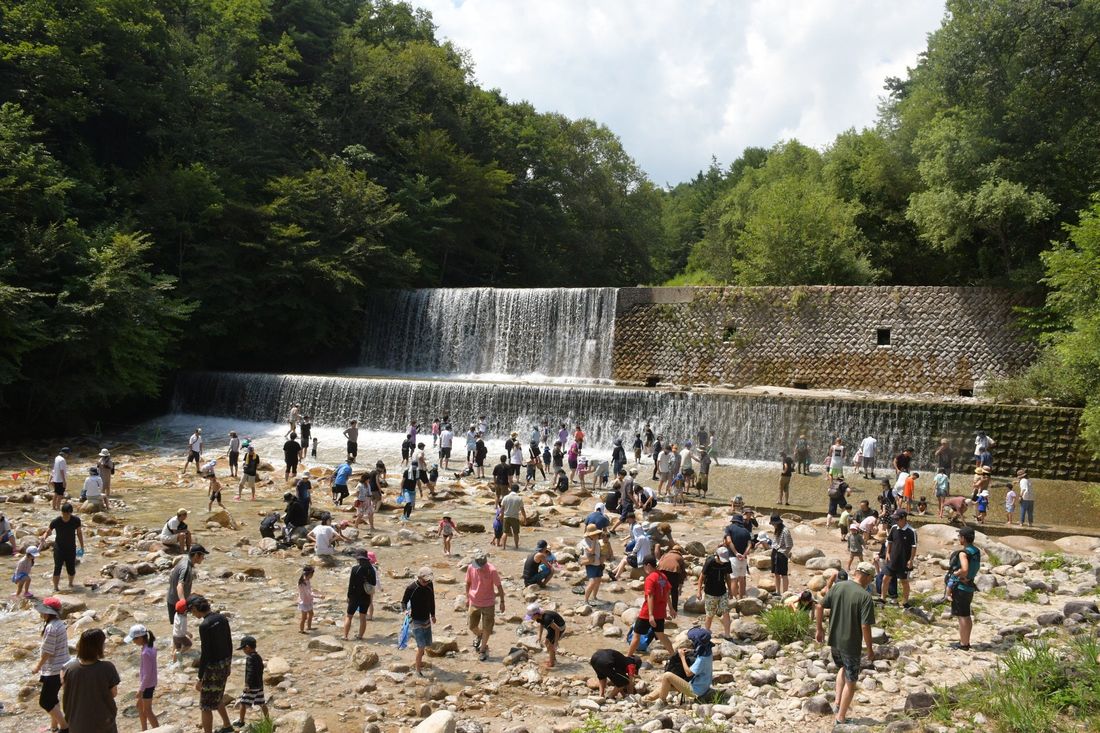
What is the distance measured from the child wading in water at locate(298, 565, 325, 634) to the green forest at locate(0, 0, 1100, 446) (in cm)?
1660

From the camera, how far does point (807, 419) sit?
20.5m

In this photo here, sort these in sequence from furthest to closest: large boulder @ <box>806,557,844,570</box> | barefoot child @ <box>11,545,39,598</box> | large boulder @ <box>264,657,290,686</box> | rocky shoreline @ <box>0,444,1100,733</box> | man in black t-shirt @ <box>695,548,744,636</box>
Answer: large boulder @ <box>806,557,844,570</box>
barefoot child @ <box>11,545,39,598</box>
man in black t-shirt @ <box>695,548,744,636</box>
large boulder @ <box>264,657,290,686</box>
rocky shoreline @ <box>0,444,1100,733</box>

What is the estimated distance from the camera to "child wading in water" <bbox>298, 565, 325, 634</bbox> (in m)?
9.37

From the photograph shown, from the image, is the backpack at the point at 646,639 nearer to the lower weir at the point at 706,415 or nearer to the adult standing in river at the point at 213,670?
the adult standing in river at the point at 213,670

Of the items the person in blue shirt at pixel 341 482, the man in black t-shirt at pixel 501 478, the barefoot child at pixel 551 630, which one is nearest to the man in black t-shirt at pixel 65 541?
the person in blue shirt at pixel 341 482

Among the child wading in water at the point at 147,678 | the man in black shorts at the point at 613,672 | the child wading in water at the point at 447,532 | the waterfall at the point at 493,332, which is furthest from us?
the waterfall at the point at 493,332

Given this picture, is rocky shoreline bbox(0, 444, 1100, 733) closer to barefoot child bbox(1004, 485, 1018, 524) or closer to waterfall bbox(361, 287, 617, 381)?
barefoot child bbox(1004, 485, 1018, 524)

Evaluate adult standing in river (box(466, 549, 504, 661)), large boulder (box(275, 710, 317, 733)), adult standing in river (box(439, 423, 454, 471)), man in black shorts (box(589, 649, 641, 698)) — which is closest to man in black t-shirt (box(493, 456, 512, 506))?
adult standing in river (box(439, 423, 454, 471))

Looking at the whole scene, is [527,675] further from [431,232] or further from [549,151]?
[549,151]

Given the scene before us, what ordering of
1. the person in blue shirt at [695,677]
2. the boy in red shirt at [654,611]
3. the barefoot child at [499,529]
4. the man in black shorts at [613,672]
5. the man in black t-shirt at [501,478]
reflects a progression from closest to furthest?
the person in blue shirt at [695,677] → the man in black shorts at [613,672] → the boy in red shirt at [654,611] → the barefoot child at [499,529] → the man in black t-shirt at [501,478]

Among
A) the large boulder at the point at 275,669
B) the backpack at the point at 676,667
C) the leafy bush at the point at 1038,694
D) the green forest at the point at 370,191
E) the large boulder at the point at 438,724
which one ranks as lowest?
the large boulder at the point at 275,669

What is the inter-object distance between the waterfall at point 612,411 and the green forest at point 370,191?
3667 mm

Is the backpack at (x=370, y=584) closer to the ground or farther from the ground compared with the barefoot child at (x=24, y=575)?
farther from the ground

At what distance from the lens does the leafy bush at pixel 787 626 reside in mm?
9266
